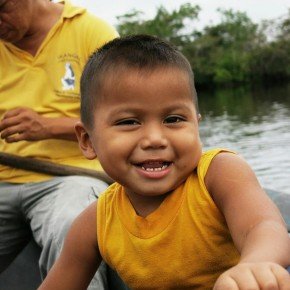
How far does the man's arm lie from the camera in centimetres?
280

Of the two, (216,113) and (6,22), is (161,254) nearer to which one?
(6,22)

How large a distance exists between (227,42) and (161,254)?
196 feet

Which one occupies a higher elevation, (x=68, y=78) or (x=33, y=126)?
(x=68, y=78)

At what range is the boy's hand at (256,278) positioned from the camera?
1055 mm

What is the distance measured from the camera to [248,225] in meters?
1.49

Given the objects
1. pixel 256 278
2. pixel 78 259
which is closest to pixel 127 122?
pixel 78 259

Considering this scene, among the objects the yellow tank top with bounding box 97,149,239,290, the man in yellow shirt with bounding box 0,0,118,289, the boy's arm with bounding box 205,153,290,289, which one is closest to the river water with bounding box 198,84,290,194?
the man in yellow shirt with bounding box 0,0,118,289

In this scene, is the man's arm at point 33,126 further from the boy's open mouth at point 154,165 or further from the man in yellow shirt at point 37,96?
the boy's open mouth at point 154,165

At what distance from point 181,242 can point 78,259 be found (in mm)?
413

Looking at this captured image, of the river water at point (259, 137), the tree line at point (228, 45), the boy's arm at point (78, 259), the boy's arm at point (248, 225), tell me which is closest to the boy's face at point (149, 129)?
the boy's arm at point (248, 225)

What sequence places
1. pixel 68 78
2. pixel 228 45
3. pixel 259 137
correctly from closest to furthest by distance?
pixel 68 78
pixel 259 137
pixel 228 45

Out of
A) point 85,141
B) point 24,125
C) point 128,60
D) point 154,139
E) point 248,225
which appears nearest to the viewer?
point 248,225

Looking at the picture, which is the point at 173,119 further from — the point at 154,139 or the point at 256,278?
the point at 256,278

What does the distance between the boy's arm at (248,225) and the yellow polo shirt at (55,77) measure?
1.30 m
